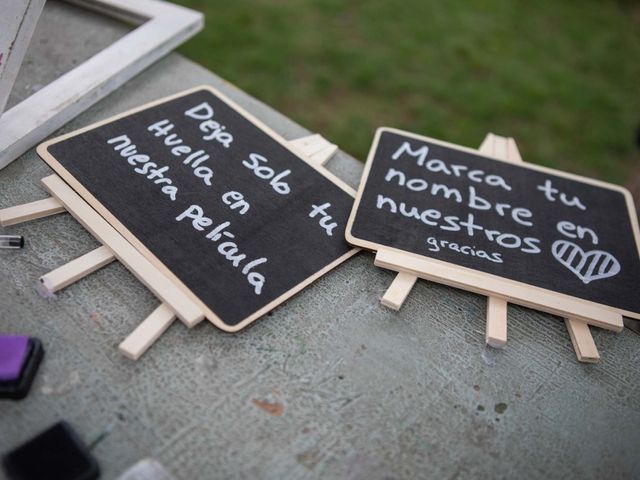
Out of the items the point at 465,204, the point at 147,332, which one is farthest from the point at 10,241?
the point at 465,204

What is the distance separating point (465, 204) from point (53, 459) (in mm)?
1361

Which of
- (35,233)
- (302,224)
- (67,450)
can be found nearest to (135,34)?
(35,233)

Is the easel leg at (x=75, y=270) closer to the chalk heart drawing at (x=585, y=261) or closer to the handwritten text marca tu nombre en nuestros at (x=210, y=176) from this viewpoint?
the handwritten text marca tu nombre en nuestros at (x=210, y=176)

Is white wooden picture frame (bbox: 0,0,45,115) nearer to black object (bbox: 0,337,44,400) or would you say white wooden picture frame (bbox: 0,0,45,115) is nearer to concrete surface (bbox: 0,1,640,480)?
concrete surface (bbox: 0,1,640,480)

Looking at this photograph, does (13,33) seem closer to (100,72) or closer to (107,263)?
(100,72)

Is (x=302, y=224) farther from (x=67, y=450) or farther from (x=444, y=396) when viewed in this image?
(x=67, y=450)

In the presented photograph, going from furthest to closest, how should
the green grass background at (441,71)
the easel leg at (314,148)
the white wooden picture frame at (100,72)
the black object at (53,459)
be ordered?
the green grass background at (441,71)
the easel leg at (314,148)
the white wooden picture frame at (100,72)
the black object at (53,459)

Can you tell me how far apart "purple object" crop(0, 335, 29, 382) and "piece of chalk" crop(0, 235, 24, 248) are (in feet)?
1.08

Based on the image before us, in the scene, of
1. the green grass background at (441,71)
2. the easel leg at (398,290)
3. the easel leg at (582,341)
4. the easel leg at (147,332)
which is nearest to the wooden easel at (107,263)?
the easel leg at (147,332)

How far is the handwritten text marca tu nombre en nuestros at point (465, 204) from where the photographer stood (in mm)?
1648

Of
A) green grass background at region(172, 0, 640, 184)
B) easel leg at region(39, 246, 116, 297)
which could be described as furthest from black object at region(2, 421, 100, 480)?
green grass background at region(172, 0, 640, 184)

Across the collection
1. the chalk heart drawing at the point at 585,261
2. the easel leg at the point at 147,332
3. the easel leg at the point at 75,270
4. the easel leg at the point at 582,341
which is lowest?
the easel leg at the point at 582,341

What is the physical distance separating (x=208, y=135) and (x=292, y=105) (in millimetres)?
1731

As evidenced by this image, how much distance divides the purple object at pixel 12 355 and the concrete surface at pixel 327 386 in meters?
0.07
